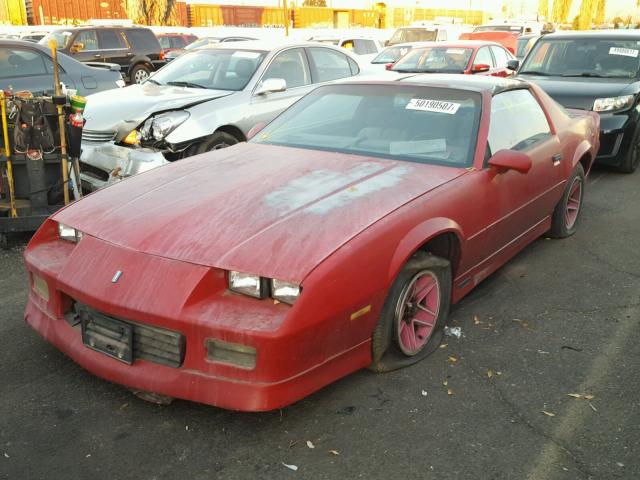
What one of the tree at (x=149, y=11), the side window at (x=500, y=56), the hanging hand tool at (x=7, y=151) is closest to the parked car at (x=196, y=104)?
the hanging hand tool at (x=7, y=151)

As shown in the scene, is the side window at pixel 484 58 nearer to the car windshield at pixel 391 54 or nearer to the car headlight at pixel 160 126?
the car windshield at pixel 391 54

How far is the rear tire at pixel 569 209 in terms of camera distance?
16.8 feet

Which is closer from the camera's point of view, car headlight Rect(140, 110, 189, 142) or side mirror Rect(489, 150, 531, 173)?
side mirror Rect(489, 150, 531, 173)

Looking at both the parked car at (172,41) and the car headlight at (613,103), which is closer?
the car headlight at (613,103)

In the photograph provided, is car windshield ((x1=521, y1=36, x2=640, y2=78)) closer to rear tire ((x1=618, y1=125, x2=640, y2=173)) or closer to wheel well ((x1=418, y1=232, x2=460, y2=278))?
rear tire ((x1=618, y1=125, x2=640, y2=173))

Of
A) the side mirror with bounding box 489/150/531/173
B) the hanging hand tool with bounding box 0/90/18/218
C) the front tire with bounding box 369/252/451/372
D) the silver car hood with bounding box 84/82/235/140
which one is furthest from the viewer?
the silver car hood with bounding box 84/82/235/140

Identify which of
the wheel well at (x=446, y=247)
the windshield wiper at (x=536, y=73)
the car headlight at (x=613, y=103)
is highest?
the windshield wiper at (x=536, y=73)

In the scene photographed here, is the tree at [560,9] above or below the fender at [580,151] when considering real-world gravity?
above

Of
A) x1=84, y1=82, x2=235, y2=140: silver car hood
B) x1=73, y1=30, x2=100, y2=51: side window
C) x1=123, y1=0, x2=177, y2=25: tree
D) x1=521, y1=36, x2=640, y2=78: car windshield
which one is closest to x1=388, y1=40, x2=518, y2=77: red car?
x1=521, y1=36, x2=640, y2=78: car windshield

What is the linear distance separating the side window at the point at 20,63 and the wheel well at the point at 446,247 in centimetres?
706

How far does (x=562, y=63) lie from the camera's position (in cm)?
858

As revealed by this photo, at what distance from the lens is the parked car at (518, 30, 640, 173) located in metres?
7.39

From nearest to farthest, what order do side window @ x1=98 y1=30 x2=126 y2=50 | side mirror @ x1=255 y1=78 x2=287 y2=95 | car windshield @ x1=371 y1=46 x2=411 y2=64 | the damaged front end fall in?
the damaged front end, side mirror @ x1=255 y1=78 x2=287 y2=95, car windshield @ x1=371 y1=46 x2=411 y2=64, side window @ x1=98 y1=30 x2=126 y2=50

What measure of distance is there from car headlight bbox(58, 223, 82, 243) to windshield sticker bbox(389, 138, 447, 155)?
185 centimetres
